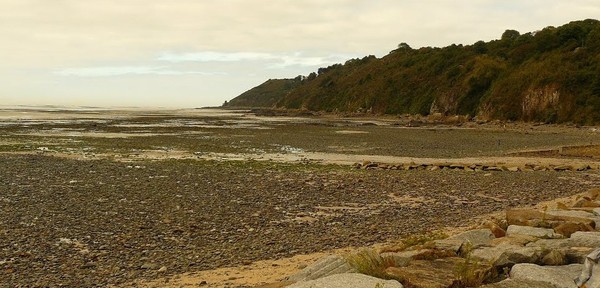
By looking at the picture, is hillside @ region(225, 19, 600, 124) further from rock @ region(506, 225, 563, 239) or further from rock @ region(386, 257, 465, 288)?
rock @ region(386, 257, 465, 288)

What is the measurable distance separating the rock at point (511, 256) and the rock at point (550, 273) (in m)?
0.24

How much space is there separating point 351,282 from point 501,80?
76.3m

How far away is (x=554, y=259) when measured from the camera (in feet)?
21.0

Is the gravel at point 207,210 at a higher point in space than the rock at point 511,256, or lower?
lower

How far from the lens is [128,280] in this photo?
28.5 feet

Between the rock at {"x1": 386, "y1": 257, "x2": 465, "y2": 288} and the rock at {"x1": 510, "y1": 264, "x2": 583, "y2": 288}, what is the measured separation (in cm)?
72

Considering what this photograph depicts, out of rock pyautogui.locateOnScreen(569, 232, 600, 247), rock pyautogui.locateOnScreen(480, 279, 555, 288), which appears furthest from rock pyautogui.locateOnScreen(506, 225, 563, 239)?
rock pyautogui.locateOnScreen(480, 279, 555, 288)

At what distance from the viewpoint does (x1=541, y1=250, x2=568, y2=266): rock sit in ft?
21.0

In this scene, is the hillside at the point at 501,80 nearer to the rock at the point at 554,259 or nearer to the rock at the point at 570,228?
the rock at the point at 570,228

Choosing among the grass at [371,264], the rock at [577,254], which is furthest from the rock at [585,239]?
the grass at [371,264]

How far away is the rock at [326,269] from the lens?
6984 mm

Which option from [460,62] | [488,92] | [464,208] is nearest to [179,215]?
[464,208]

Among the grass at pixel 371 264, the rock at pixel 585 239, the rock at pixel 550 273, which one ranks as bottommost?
the grass at pixel 371 264

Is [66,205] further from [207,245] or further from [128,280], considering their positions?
[128,280]
